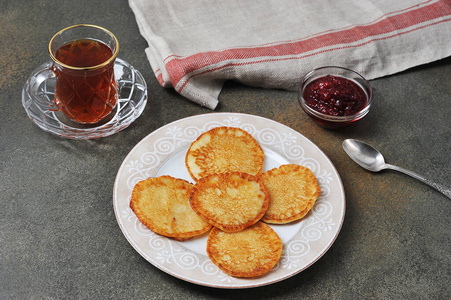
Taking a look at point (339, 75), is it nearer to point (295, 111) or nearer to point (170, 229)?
point (295, 111)

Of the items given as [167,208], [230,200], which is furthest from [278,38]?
[167,208]

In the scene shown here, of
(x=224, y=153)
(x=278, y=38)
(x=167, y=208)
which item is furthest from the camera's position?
(x=278, y=38)

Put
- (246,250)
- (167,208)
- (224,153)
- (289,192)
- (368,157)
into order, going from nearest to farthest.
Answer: (246,250) → (167,208) → (289,192) → (224,153) → (368,157)

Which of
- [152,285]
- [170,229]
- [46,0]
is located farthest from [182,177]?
[46,0]

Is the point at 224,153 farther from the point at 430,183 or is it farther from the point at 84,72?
the point at 430,183

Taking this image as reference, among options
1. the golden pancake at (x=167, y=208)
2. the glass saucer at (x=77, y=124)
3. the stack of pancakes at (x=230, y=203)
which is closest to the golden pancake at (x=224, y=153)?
the stack of pancakes at (x=230, y=203)

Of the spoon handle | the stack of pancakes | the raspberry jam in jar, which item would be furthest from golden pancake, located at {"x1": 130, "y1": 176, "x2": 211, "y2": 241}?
the spoon handle
